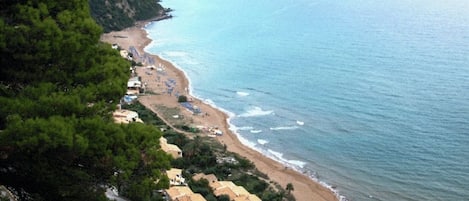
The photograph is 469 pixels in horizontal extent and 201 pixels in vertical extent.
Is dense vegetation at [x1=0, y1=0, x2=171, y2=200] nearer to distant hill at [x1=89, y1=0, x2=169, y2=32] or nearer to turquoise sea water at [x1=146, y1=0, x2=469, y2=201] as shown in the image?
turquoise sea water at [x1=146, y1=0, x2=469, y2=201]

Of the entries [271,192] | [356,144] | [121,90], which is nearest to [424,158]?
[356,144]

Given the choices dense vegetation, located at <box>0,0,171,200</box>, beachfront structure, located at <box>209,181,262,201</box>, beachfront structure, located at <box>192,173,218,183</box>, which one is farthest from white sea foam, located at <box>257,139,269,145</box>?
dense vegetation, located at <box>0,0,171,200</box>

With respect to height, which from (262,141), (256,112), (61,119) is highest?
(61,119)

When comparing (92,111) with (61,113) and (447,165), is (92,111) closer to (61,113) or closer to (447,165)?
(61,113)

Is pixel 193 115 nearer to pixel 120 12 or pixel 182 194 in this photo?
pixel 182 194

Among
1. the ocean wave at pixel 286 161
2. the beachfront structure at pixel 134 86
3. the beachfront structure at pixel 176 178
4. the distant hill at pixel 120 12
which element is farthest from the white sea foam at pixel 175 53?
the beachfront structure at pixel 176 178

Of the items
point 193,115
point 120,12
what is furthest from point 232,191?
point 120,12
